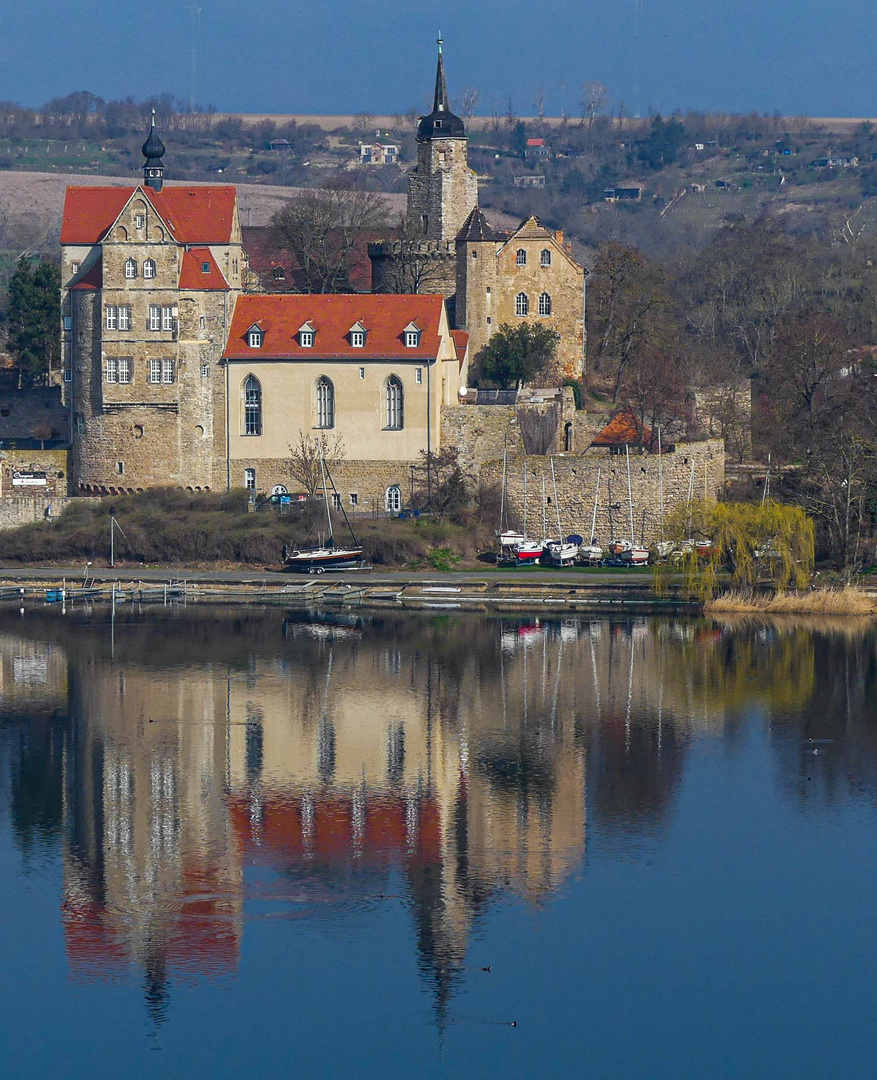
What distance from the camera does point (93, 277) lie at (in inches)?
2185

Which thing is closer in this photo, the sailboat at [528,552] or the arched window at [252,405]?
the sailboat at [528,552]

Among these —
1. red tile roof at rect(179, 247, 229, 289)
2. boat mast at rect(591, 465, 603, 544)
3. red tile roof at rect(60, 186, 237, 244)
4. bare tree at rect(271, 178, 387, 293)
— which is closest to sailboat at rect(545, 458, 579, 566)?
boat mast at rect(591, 465, 603, 544)

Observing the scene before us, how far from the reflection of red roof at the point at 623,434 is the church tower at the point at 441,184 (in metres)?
9.37

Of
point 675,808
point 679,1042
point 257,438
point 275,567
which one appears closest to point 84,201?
point 257,438

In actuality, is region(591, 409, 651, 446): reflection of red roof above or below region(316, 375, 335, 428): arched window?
below

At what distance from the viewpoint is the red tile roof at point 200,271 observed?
55031mm

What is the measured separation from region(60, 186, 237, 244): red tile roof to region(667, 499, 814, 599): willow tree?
16.9m

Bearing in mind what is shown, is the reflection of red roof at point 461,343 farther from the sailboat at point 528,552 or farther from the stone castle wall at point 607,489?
the sailboat at point 528,552

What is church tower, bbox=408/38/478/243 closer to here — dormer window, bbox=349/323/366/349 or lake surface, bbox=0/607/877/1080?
dormer window, bbox=349/323/366/349

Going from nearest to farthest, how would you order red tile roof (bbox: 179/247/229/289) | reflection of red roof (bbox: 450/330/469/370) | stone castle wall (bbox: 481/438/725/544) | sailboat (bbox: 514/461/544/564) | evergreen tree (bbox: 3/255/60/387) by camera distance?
sailboat (bbox: 514/461/544/564)
stone castle wall (bbox: 481/438/725/544)
red tile roof (bbox: 179/247/229/289)
reflection of red roof (bbox: 450/330/469/370)
evergreen tree (bbox: 3/255/60/387)

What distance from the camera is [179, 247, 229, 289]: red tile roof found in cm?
5503

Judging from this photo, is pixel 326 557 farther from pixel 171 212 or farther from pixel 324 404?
pixel 171 212

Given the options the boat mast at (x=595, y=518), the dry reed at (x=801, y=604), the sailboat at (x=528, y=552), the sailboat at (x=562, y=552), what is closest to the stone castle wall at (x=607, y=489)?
the boat mast at (x=595, y=518)

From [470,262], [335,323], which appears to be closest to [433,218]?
[470,262]
